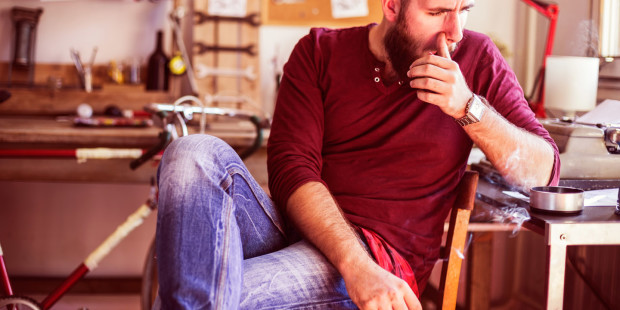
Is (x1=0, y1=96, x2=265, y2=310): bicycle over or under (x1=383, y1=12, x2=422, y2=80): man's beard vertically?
under

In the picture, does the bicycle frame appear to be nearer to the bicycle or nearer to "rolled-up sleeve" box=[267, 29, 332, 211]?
the bicycle

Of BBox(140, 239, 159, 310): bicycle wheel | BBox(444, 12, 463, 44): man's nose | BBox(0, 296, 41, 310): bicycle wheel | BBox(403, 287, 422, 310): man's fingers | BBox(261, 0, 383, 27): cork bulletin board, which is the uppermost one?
BBox(261, 0, 383, 27): cork bulletin board

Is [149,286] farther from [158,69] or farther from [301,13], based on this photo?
[301,13]

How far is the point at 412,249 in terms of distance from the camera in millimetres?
1182

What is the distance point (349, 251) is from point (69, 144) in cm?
114

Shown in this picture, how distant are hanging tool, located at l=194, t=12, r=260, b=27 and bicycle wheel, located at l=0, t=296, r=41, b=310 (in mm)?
1117

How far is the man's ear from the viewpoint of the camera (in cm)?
125

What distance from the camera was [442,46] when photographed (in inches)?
45.0

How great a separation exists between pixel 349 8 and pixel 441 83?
136cm

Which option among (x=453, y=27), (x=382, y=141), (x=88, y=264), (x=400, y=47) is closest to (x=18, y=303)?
(x=88, y=264)

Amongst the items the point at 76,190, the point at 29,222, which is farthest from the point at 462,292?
the point at 29,222

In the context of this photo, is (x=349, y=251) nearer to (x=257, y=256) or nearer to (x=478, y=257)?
(x=257, y=256)

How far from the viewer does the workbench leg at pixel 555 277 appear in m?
0.98

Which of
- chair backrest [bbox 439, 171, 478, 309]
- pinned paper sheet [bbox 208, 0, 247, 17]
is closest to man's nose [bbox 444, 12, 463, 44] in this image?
chair backrest [bbox 439, 171, 478, 309]
